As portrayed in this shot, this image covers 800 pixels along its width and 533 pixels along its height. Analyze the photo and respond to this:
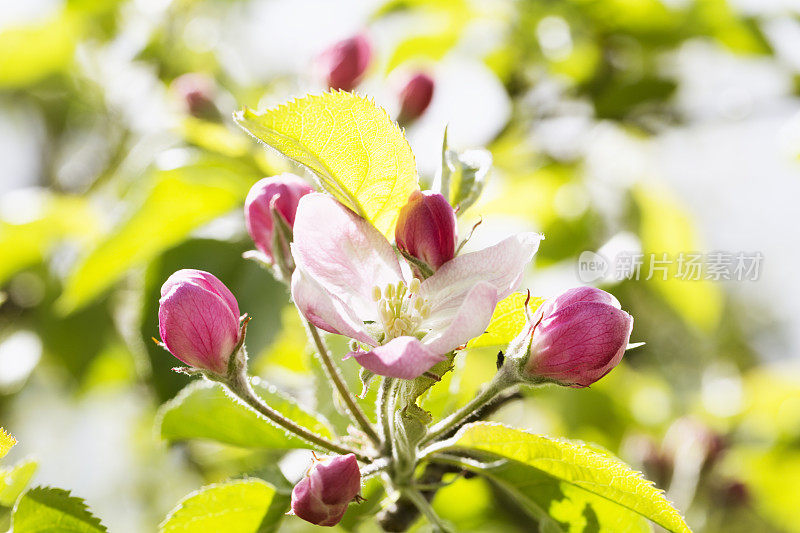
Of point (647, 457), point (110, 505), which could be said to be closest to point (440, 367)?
point (647, 457)

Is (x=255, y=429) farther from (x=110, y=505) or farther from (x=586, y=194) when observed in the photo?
(x=110, y=505)

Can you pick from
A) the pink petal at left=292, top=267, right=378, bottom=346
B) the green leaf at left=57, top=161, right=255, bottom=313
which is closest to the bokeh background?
the green leaf at left=57, top=161, right=255, bottom=313

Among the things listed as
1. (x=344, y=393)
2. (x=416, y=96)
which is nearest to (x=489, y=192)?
(x=416, y=96)

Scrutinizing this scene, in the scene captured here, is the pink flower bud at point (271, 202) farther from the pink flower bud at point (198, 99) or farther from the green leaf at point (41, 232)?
the green leaf at point (41, 232)

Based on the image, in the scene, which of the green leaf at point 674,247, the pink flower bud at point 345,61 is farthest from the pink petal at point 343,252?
the green leaf at point 674,247

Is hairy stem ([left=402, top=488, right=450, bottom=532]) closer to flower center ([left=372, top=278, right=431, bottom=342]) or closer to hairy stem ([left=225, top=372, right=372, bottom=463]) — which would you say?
hairy stem ([left=225, top=372, right=372, bottom=463])

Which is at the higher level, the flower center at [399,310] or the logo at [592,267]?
the flower center at [399,310]

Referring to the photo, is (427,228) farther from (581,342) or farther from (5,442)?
(5,442)
